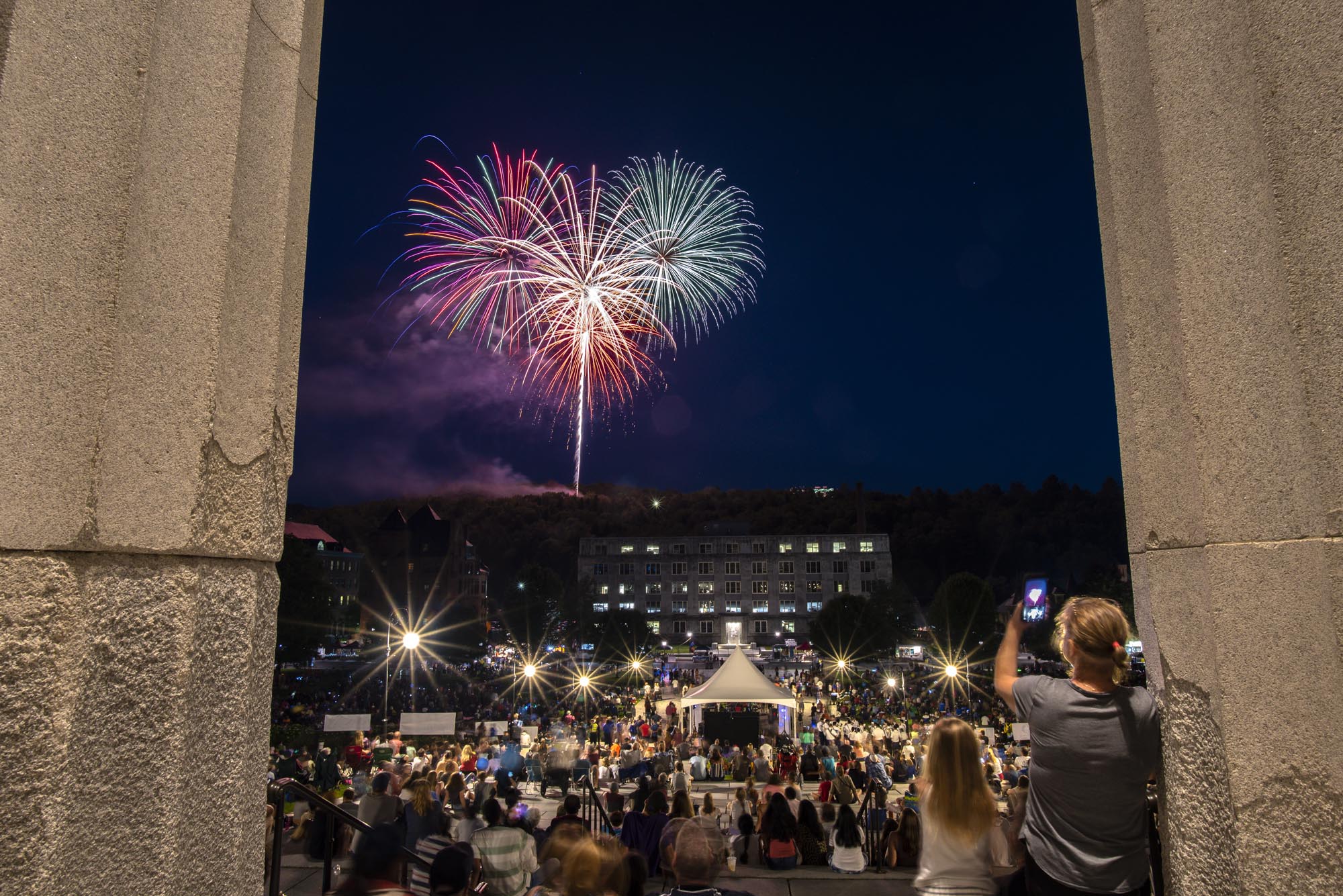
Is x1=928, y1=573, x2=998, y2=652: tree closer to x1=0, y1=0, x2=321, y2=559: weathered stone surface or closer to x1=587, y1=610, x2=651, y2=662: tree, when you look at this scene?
x1=587, y1=610, x2=651, y2=662: tree

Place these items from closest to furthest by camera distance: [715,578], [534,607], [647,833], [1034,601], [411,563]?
[1034,601], [647,833], [534,607], [411,563], [715,578]

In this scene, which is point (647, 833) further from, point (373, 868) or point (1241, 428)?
point (1241, 428)

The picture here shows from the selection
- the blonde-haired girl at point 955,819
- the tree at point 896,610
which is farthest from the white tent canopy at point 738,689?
the tree at point 896,610

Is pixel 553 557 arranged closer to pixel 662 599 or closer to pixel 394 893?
pixel 662 599

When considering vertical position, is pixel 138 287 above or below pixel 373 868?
above

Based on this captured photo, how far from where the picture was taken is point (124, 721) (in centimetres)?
258

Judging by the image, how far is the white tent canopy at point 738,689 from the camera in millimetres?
19078

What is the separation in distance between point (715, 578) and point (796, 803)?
104 metres

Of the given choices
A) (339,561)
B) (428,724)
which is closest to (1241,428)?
(428,724)

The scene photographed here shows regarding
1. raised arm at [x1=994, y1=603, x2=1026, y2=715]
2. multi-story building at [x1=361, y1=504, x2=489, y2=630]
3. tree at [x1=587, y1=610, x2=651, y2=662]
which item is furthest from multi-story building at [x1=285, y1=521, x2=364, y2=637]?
raised arm at [x1=994, y1=603, x2=1026, y2=715]

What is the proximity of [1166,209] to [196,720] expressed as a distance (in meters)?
3.91

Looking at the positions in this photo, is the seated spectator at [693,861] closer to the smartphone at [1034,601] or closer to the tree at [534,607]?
the smartphone at [1034,601]

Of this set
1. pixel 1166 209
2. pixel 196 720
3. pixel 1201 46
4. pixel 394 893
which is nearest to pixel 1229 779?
pixel 1166 209

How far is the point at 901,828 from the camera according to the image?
1000 centimetres
